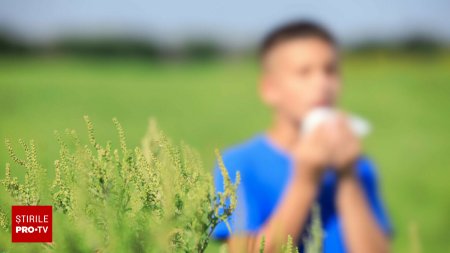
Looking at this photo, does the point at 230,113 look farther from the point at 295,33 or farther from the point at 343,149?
the point at 343,149

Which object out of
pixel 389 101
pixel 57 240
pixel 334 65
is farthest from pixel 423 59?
pixel 57 240

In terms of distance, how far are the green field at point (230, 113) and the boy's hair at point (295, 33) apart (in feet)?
3.07

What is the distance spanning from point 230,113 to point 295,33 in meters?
12.3

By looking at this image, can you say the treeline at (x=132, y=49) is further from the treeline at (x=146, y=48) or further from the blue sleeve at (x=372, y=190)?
the blue sleeve at (x=372, y=190)

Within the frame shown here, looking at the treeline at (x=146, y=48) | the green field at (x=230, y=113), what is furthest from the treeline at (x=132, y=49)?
the green field at (x=230, y=113)

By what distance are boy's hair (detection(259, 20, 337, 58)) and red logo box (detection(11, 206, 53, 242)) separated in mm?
1815

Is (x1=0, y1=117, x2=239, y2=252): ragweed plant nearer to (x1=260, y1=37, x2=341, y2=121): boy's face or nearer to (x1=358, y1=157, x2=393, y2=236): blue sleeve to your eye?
(x1=260, y1=37, x2=341, y2=121): boy's face

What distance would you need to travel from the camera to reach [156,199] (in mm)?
703

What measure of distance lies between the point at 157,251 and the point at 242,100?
17.0 m

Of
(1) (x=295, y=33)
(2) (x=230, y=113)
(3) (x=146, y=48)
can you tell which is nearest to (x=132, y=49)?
(3) (x=146, y=48)

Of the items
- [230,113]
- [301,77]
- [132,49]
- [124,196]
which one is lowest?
[124,196]

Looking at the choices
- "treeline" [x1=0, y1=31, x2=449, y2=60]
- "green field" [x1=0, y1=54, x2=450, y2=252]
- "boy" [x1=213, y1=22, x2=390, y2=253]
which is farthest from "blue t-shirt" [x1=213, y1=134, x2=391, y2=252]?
"treeline" [x1=0, y1=31, x2=449, y2=60]

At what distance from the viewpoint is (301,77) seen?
94.4 inches

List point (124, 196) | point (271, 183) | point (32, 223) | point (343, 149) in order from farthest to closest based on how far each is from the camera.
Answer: point (271, 183), point (343, 149), point (32, 223), point (124, 196)
